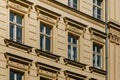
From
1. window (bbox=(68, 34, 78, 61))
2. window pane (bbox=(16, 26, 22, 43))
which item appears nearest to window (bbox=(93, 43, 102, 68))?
window (bbox=(68, 34, 78, 61))

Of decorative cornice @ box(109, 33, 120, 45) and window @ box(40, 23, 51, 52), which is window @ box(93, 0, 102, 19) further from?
window @ box(40, 23, 51, 52)

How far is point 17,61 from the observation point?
2778cm

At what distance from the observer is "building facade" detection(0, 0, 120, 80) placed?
91.4 feet

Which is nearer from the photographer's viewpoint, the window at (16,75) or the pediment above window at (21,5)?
the window at (16,75)

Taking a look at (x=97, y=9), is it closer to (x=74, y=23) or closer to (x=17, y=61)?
(x=74, y=23)

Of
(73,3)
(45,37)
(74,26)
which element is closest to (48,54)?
(45,37)

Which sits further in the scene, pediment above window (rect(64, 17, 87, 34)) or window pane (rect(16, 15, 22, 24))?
pediment above window (rect(64, 17, 87, 34))

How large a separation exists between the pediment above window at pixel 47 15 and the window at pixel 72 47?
67.9 inches

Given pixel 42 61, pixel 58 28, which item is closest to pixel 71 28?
pixel 58 28

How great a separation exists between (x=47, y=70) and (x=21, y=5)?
3.78m

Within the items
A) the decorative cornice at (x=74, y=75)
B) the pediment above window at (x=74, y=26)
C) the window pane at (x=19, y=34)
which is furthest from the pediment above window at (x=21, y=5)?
the decorative cornice at (x=74, y=75)

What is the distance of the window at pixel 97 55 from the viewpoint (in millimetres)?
33500

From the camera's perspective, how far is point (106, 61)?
34.0 m

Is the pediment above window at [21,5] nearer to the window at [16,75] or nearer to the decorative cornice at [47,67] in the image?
the decorative cornice at [47,67]
